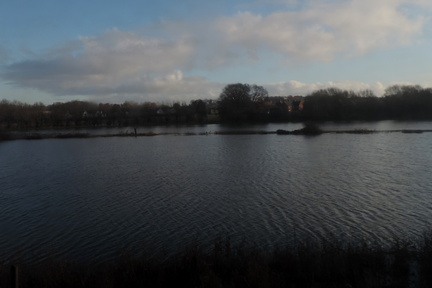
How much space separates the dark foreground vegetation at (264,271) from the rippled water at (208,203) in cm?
257

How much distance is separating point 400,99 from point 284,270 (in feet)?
383

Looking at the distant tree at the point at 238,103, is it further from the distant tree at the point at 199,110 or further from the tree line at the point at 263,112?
the distant tree at the point at 199,110

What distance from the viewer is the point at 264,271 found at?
814cm

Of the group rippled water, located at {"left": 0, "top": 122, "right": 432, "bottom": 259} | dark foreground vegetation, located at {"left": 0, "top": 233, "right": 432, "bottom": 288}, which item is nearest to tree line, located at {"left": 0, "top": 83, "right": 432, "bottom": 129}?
rippled water, located at {"left": 0, "top": 122, "right": 432, "bottom": 259}

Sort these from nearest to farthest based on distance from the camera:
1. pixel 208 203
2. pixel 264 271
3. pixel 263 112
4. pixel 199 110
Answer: pixel 264 271
pixel 208 203
pixel 263 112
pixel 199 110

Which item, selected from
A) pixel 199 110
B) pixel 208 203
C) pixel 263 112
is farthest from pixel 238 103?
pixel 208 203

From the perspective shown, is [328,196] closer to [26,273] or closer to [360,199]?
[360,199]

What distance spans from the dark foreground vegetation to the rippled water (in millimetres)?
2567

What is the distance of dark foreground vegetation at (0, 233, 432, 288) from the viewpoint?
8305 mm

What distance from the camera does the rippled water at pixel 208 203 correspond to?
13.6 metres

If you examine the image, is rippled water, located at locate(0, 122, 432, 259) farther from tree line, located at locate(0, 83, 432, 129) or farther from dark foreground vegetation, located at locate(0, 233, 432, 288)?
tree line, located at locate(0, 83, 432, 129)

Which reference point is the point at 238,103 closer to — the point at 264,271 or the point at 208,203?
the point at 208,203

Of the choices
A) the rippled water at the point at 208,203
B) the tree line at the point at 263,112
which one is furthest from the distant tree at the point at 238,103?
the rippled water at the point at 208,203

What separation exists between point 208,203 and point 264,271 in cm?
→ 1067
